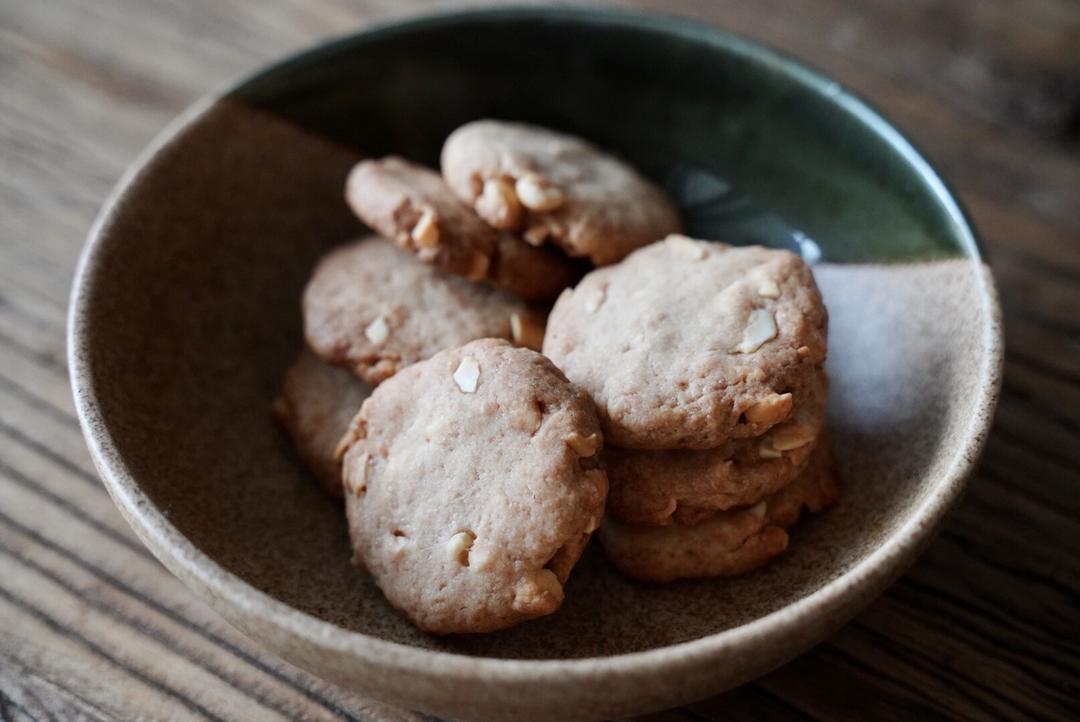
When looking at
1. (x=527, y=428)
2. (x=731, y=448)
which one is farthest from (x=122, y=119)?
→ (x=731, y=448)

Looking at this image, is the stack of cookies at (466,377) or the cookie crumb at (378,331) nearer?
the stack of cookies at (466,377)

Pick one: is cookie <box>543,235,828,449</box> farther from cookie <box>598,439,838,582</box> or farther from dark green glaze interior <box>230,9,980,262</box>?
dark green glaze interior <box>230,9,980,262</box>

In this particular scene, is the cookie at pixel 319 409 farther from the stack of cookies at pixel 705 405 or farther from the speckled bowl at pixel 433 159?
the stack of cookies at pixel 705 405

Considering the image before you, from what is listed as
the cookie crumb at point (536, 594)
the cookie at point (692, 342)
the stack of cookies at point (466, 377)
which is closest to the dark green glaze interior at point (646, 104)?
the stack of cookies at point (466, 377)

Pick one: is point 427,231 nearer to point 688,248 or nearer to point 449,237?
point 449,237

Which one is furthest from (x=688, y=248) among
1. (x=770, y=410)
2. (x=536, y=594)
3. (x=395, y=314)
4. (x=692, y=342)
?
(x=536, y=594)

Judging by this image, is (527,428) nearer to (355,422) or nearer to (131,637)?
(355,422)
